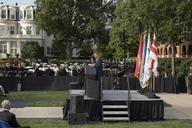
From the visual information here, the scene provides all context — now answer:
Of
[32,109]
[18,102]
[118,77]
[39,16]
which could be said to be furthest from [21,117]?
[39,16]

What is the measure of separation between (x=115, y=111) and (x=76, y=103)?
2.24 meters

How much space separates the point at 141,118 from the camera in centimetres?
2242

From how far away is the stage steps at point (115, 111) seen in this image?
71.6 feet

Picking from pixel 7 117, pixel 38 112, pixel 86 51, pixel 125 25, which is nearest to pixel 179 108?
pixel 38 112

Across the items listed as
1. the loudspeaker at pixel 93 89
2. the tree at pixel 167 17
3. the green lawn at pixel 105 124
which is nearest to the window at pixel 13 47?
the tree at pixel 167 17

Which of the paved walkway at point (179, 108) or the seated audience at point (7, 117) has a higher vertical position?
the seated audience at point (7, 117)

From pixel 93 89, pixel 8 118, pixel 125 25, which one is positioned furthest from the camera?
pixel 125 25

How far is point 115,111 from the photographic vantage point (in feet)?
73.6

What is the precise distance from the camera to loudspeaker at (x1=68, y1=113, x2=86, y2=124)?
822 inches

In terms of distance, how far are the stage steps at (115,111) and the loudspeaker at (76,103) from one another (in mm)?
1256

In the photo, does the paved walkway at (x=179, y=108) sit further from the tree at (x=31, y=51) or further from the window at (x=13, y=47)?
the window at (x=13, y=47)

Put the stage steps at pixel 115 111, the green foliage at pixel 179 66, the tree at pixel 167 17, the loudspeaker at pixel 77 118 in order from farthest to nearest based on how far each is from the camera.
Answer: the green foliage at pixel 179 66
the tree at pixel 167 17
the stage steps at pixel 115 111
the loudspeaker at pixel 77 118

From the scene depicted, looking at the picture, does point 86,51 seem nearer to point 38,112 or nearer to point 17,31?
point 17,31

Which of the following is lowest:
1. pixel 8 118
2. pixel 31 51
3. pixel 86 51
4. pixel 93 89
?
pixel 8 118
